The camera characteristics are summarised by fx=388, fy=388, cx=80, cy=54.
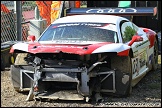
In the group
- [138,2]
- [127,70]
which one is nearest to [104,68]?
[127,70]

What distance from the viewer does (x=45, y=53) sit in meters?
6.13

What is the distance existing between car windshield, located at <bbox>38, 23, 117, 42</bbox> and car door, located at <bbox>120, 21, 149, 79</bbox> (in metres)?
0.29

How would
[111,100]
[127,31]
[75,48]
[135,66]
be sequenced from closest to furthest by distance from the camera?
[75,48]
[111,100]
[135,66]
[127,31]

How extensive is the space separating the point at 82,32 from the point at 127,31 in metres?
1.00

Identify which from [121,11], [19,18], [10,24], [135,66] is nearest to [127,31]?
[135,66]

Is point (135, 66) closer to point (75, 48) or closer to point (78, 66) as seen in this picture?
point (78, 66)

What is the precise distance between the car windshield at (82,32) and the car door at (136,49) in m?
0.29

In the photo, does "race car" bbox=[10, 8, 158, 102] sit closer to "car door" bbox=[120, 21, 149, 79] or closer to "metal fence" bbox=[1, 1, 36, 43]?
"car door" bbox=[120, 21, 149, 79]

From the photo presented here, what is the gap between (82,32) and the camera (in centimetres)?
701

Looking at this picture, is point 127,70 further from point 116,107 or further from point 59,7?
point 59,7

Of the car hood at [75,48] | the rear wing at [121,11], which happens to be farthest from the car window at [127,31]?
the rear wing at [121,11]

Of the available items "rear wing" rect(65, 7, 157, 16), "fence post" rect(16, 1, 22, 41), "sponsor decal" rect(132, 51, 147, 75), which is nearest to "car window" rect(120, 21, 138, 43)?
"sponsor decal" rect(132, 51, 147, 75)

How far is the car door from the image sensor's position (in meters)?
6.89

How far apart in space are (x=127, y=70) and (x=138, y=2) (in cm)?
1060
